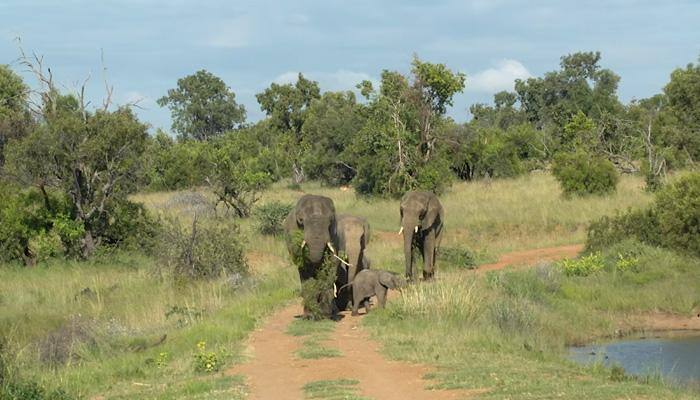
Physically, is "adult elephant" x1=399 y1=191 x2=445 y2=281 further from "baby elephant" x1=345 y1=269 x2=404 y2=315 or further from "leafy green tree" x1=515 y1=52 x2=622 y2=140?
"leafy green tree" x1=515 y1=52 x2=622 y2=140

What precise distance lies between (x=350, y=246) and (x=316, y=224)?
9.98 feet

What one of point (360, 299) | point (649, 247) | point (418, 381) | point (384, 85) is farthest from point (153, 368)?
point (384, 85)

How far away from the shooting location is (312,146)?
62.9m

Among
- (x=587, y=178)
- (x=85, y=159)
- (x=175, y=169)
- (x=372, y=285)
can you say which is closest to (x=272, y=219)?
(x=85, y=159)

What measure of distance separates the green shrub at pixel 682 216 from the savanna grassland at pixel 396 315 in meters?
0.37

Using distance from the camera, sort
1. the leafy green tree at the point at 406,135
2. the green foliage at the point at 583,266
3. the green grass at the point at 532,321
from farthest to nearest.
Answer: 1. the leafy green tree at the point at 406,135
2. the green foliage at the point at 583,266
3. the green grass at the point at 532,321

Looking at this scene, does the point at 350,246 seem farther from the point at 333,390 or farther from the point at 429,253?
the point at 333,390

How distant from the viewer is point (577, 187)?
3691cm

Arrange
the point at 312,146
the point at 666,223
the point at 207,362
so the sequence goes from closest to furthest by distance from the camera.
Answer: the point at 207,362
the point at 666,223
the point at 312,146

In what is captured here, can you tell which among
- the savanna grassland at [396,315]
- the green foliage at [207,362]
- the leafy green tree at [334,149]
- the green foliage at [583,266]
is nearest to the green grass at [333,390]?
the savanna grassland at [396,315]

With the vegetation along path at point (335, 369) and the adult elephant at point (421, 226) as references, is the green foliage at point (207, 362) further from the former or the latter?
the adult elephant at point (421, 226)

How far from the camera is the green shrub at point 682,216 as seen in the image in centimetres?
2300

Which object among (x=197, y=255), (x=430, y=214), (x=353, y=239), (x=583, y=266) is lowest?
(x=583, y=266)

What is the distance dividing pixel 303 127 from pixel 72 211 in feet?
129
